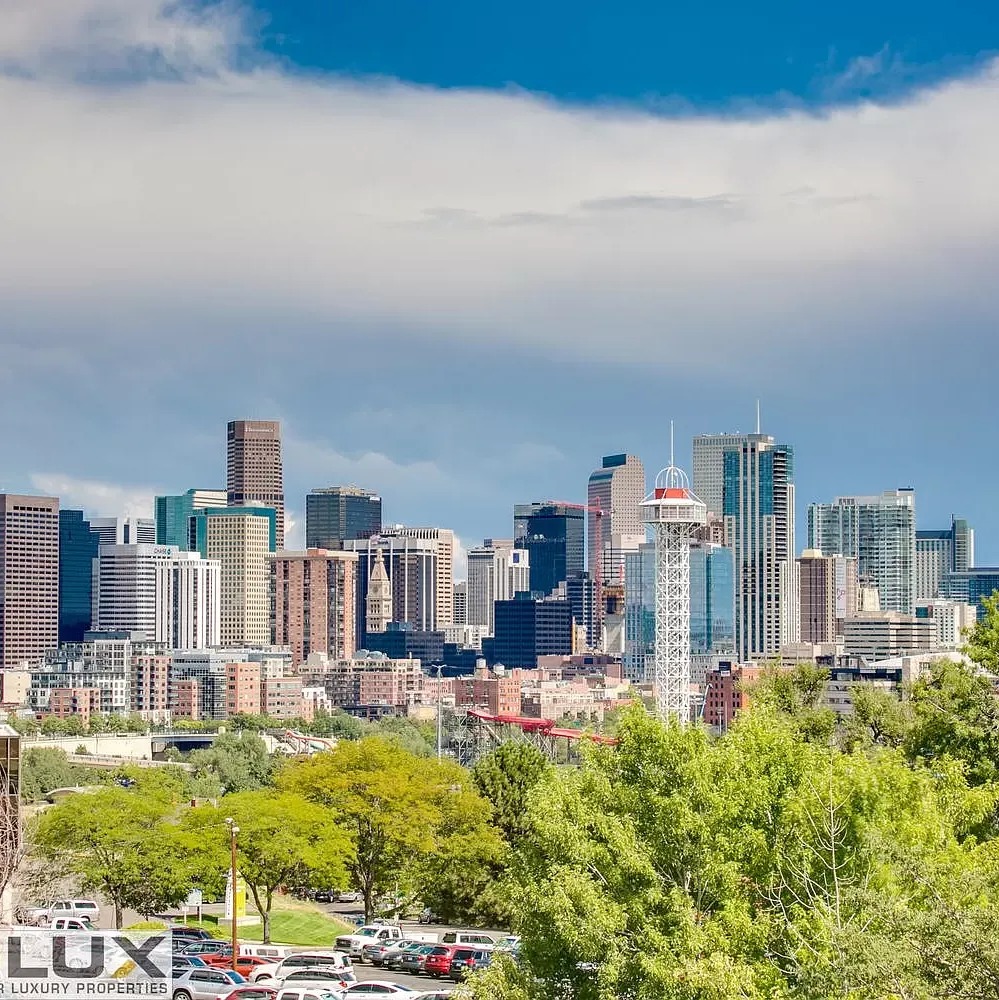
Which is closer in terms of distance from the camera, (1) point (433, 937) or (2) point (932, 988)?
(2) point (932, 988)

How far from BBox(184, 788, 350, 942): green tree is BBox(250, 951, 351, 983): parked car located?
317 inches

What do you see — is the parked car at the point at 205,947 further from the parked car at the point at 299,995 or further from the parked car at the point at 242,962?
the parked car at the point at 299,995

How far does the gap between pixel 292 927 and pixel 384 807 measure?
18.3 ft

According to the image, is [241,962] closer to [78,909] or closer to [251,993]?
[251,993]

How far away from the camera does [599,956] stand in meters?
28.6

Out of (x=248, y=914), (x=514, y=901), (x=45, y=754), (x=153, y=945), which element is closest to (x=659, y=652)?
(x=45, y=754)

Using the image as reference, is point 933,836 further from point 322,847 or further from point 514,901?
point 322,847

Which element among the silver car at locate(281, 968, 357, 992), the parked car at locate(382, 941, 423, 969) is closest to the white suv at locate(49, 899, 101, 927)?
the parked car at locate(382, 941, 423, 969)

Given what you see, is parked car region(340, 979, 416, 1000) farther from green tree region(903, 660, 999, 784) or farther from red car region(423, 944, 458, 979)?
green tree region(903, 660, 999, 784)

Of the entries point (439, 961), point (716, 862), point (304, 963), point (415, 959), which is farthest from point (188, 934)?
point (716, 862)

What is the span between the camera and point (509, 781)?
60312 mm

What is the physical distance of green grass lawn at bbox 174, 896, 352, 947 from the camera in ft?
195

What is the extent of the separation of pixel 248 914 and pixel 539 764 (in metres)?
12.7

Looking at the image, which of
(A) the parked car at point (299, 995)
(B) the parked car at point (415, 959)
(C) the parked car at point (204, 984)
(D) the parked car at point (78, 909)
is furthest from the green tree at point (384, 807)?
(A) the parked car at point (299, 995)
